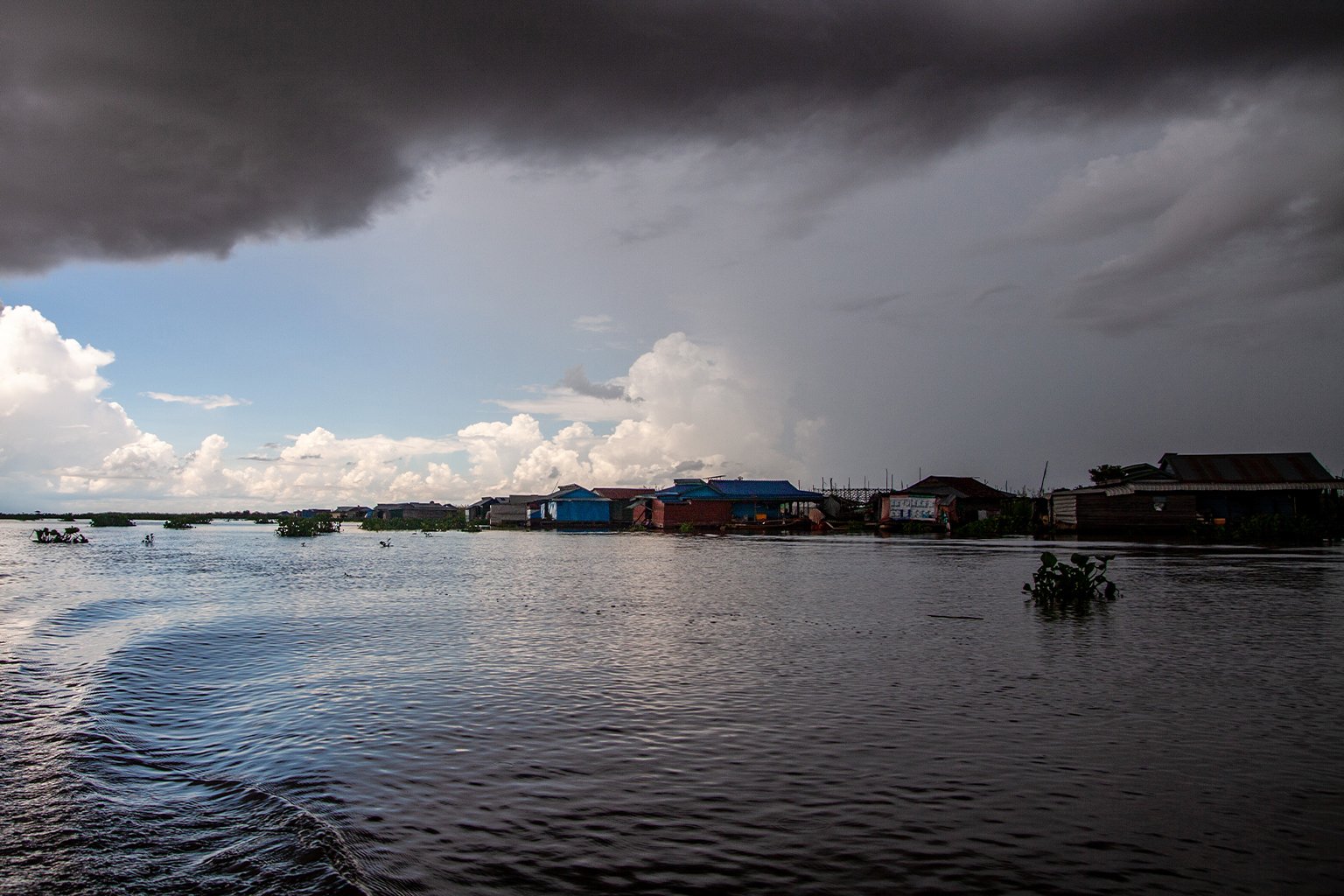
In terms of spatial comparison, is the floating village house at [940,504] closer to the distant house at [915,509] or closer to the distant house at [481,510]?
the distant house at [915,509]

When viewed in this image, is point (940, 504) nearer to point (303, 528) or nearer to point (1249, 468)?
point (1249, 468)

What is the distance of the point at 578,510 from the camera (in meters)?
102

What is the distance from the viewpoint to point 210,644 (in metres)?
15.5

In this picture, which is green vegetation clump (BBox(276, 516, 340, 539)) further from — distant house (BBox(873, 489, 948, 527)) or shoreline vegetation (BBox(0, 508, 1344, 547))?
distant house (BBox(873, 489, 948, 527))

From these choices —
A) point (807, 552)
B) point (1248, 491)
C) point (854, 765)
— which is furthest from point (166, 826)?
point (1248, 491)

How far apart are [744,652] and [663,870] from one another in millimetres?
8625

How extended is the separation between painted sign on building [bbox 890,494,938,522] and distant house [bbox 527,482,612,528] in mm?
40603

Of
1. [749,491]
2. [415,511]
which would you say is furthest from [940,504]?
[415,511]

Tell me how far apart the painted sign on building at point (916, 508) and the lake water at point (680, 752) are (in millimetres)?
53688

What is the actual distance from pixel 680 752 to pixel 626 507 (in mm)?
96533

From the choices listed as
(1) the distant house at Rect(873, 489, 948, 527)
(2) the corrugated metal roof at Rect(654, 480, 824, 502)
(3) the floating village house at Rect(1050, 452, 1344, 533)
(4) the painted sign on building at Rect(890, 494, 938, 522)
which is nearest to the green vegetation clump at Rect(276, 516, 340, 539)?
(2) the corrugated metal roof at Rect(654, 480, 824, 502)

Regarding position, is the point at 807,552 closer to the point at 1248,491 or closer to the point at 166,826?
the point at 1248,491

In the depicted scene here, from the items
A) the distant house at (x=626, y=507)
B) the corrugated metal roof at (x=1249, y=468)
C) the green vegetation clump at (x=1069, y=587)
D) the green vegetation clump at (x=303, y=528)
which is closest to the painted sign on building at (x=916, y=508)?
the corrugated metal roof at (x=1249, y=468)

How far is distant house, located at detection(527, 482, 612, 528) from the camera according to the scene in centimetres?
10119
